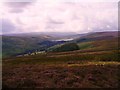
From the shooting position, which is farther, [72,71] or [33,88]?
[72,71]

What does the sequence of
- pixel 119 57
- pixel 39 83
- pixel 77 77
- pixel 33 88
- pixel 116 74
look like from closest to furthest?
pixel 33 88, pixel 39 83, pixel 77 77, pixel 116 74, pixel 119 57

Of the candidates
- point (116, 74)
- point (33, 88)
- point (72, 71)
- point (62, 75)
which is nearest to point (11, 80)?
point (33, 88)

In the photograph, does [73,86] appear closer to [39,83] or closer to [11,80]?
[39,83]

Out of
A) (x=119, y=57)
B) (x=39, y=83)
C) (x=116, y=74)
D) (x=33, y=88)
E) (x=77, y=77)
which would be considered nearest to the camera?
(x=33, y=88)

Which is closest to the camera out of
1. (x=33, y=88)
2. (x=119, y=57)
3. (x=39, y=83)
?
(x=33, y=88)

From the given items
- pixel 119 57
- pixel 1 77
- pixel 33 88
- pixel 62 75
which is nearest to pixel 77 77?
pixel 62 75

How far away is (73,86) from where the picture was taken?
26.8 metres

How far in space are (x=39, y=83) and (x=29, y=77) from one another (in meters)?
3.41

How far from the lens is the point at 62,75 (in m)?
31.3

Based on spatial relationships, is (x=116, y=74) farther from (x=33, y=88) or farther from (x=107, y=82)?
(x=33, y=88)

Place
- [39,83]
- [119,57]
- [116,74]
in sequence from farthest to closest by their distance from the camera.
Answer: [119,57] → [116,74] → [39,83]

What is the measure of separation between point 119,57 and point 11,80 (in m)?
28.6

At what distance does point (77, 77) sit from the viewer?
1184 inches

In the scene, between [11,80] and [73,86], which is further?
[11,80]
